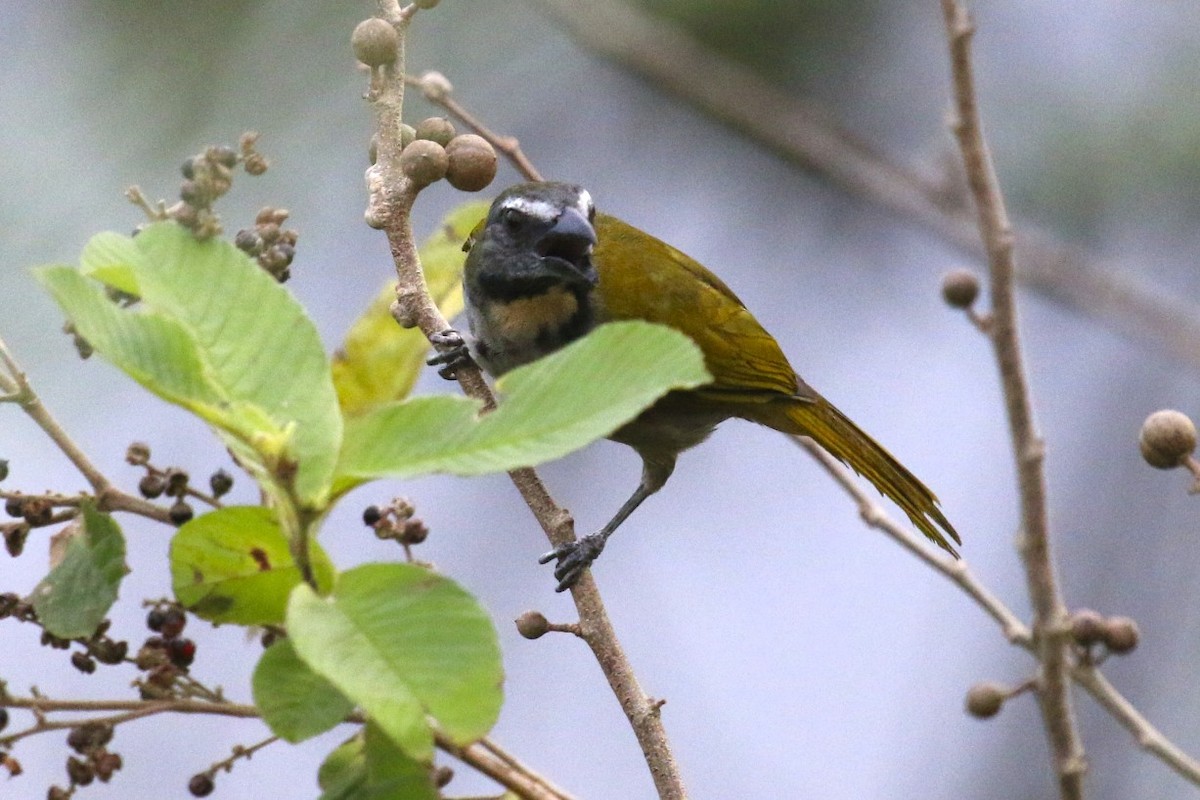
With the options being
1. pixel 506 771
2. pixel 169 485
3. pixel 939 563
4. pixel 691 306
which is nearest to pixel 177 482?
pixel 169 485

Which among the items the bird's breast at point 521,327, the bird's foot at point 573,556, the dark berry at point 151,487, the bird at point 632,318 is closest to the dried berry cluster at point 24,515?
the dark berry at point 151,487

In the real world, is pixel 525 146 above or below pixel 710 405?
above

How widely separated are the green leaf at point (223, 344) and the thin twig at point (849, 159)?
3.49 m

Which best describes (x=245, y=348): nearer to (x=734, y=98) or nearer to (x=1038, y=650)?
(x=1038, y=650)

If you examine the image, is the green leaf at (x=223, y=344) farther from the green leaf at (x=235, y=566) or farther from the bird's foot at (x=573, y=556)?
the bird's foot at (x=573, y=556)

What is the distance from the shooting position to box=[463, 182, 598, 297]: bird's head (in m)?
2.67

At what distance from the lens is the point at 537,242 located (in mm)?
2705

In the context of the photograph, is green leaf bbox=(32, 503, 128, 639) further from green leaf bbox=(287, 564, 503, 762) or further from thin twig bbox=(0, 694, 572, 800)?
green leaf bbox=(287, 564, 503, 762)

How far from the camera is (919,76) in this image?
6625 millimetres

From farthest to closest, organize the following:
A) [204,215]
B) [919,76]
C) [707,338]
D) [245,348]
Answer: [919,76] → [707,338] → [204,215] → [245,348]

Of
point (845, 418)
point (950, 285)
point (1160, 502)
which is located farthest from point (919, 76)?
point (950, 285)

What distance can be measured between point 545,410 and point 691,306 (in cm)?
203

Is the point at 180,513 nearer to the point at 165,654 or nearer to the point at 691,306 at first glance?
the point at 165,654

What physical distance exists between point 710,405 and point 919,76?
3.93m
